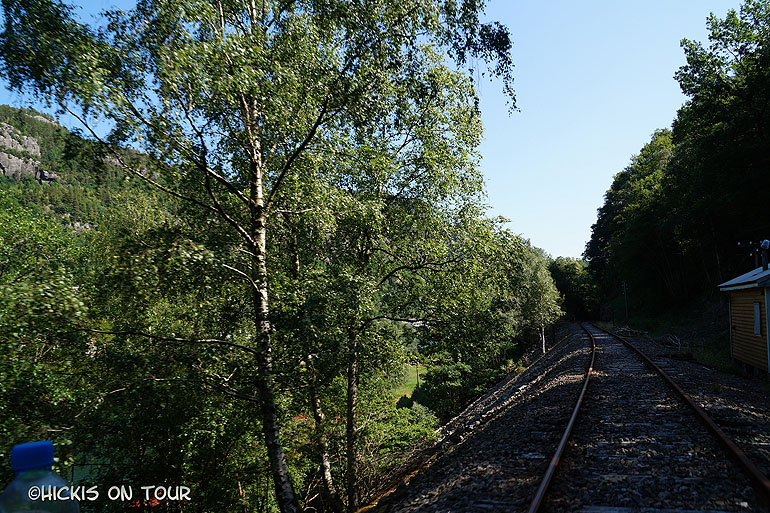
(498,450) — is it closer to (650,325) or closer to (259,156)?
(259,156)

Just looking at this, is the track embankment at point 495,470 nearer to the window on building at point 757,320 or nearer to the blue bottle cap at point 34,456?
the blue bottle cap at point 34,456

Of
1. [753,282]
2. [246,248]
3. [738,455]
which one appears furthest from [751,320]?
[246,248]

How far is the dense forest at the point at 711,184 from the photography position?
22297 millimetres

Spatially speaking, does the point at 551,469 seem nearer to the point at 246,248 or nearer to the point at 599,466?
the point at 599,466

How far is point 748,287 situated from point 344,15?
1591 centimetres

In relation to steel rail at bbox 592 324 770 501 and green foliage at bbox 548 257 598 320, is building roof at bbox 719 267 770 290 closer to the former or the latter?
steel rail at bbox 592 324 770 501

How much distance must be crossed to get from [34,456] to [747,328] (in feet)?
62.6

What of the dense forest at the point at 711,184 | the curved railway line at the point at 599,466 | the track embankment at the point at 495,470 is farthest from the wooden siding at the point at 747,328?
the track embankment at the point at 495,470

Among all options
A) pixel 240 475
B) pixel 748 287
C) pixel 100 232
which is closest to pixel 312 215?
pixel 240 475

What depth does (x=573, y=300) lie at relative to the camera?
79438 millimetres

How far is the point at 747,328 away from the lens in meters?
13.5

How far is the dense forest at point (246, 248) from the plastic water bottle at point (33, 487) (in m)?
4.22

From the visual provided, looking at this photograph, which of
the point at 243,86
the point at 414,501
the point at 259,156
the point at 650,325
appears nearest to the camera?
the point at 414,501

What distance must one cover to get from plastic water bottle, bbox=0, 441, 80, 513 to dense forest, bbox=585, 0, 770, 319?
20398 mm
